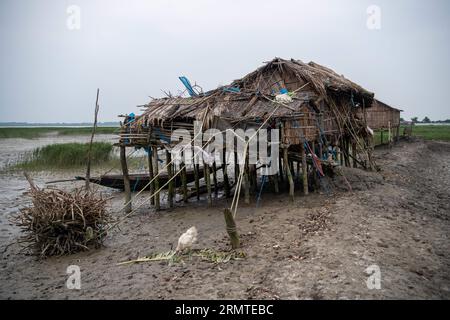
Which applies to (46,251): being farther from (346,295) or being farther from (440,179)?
(440,179)

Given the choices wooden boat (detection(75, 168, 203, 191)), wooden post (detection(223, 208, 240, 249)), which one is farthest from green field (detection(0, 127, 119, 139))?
wooden post (detection(223, 208, 240, 249))

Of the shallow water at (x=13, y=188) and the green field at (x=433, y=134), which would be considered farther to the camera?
the green field at (x=433, y=134)

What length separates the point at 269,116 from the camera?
955 cm

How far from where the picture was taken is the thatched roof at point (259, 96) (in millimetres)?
10298

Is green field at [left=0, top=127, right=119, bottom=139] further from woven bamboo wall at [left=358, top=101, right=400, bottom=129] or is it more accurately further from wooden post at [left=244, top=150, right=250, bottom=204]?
wooden post at [left=244, top=150, right=250, bottom=204]

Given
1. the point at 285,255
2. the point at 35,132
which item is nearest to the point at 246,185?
the point at 285,255

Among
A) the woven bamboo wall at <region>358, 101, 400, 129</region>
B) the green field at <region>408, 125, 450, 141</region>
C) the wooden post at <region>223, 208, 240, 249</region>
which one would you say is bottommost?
the wooden post at <region>223, 208, 240, 249</region>

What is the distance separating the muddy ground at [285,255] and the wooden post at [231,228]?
0.30m

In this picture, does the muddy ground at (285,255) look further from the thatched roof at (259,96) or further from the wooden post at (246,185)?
the thatched roof at (259,96)

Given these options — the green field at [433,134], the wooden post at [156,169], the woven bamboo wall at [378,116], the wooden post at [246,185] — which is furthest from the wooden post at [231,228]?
the green field at [433,134]

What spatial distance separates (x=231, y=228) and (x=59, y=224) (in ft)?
12.6

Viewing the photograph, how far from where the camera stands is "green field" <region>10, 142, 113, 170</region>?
65.6ft
